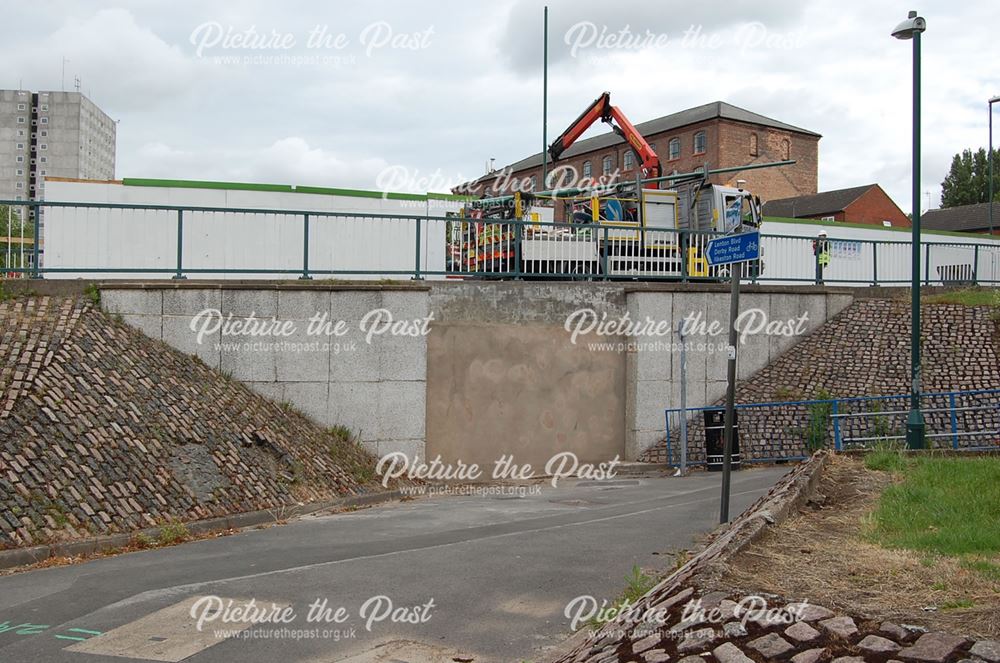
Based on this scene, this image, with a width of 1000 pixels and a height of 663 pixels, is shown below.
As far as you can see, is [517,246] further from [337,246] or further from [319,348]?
[319,348]

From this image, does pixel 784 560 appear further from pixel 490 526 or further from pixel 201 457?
pixel 201 457

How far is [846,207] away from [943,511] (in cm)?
5830

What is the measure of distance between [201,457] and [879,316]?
626 inches

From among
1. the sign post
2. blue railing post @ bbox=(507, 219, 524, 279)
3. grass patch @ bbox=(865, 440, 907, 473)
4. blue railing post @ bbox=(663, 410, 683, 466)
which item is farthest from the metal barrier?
the sign post

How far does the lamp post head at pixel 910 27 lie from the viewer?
15.3 metres

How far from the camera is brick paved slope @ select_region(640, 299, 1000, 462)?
61.2 ft

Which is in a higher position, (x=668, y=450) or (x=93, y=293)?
(x=93, y=293)

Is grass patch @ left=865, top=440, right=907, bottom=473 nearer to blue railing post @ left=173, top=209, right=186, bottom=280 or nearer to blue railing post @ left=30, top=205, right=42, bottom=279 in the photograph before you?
blue railing post @ left=173, top=209, right=186, bottom=280

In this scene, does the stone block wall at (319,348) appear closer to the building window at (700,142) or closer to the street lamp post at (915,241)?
the street lamp post at (915,241)

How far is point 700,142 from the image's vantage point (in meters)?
67.8

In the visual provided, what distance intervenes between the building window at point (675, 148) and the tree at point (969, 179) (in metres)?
32.2

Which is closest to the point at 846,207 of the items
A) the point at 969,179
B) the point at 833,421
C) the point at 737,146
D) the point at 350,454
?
the point at 737,146

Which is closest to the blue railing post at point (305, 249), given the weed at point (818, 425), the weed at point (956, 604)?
the weed at point (818, 425)

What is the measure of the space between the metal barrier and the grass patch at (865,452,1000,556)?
25.7 feet
